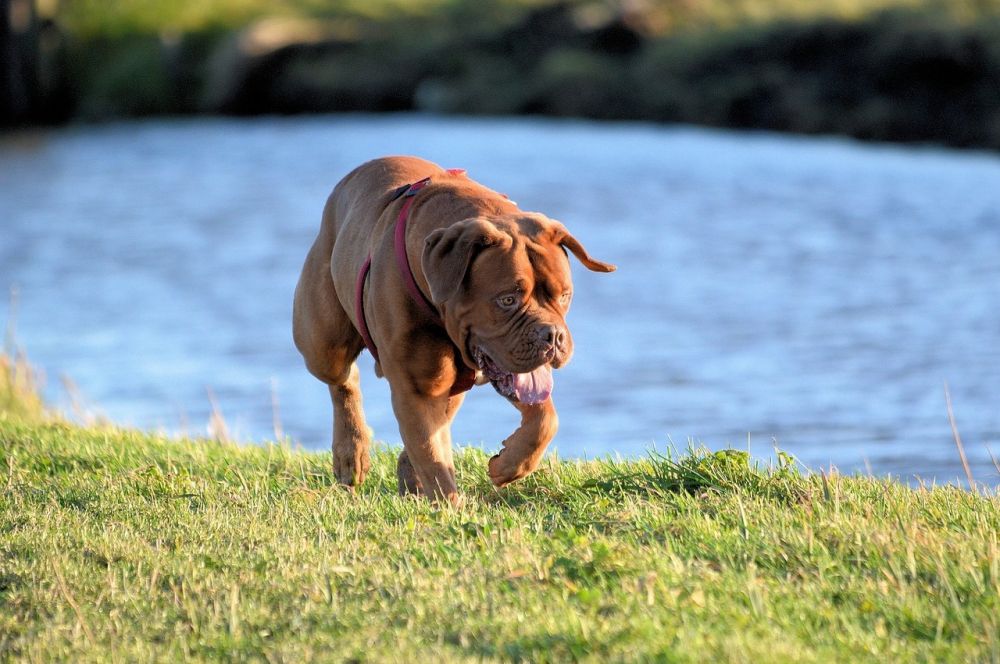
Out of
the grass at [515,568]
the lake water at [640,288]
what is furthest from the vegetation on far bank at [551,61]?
the grass at [515,568]

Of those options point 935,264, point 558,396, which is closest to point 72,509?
point 558,396

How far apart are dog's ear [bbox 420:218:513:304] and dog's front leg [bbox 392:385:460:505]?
Result: 0.54m

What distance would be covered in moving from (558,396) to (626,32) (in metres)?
24.4

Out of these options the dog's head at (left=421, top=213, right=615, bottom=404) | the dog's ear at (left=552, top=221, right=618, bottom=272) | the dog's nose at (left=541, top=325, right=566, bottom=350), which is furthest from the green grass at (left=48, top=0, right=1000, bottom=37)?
the dog's nose at (left=541, top=325, right=566, bottom=350)

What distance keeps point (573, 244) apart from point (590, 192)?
18201mm

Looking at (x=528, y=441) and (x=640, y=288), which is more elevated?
(x=528, y=441)

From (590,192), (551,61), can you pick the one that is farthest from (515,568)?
(551,61)

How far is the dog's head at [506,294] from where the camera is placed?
18.2 ft

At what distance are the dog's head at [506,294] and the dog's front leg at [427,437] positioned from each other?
1.19 ft

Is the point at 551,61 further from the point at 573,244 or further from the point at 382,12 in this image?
the point at 573,244

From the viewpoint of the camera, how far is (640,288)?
55.0 feet

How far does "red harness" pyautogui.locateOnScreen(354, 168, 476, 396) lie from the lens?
5.92m

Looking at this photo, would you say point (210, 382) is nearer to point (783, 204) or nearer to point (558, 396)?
point (558, 396)

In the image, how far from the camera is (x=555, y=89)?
35.1 m
